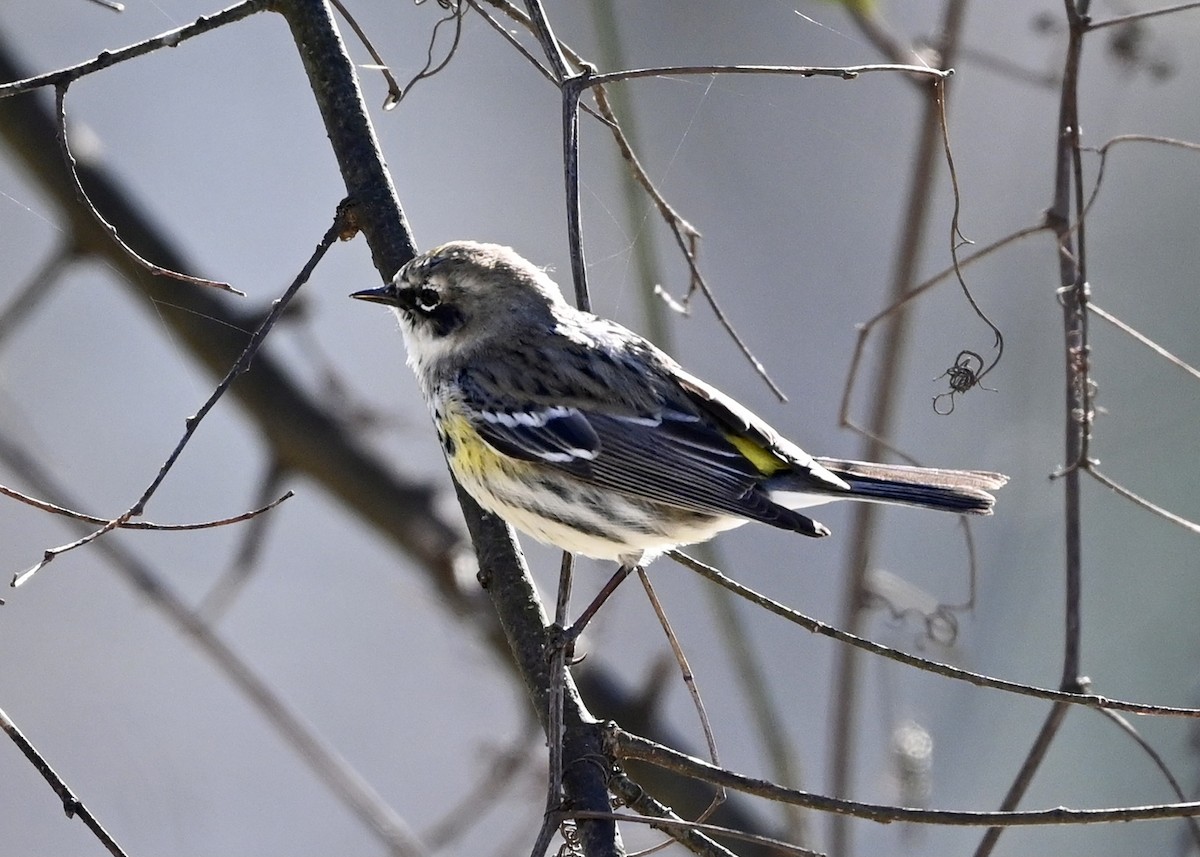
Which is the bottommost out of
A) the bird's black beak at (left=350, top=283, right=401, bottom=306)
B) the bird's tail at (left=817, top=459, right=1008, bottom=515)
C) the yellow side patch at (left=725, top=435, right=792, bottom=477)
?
the bird's black beak at (left=350, top=283, right=401, bottom=306)

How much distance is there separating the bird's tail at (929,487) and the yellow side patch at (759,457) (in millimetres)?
155

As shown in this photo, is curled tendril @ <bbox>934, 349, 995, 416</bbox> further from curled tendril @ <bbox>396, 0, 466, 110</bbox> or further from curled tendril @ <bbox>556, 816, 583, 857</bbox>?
curled tendril @ <bbox>396, 0, 466, 110</bbox>

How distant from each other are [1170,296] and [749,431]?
10.6 feet

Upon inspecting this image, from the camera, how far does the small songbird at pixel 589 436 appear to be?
2430 millimetres

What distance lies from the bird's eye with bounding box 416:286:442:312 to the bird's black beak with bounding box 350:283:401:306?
0.22 feet

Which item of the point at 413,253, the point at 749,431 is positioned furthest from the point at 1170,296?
the point at 413,253

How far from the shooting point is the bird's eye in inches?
101

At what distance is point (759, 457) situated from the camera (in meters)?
2.63

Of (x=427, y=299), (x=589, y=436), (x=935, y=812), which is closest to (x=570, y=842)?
(x=935, y=812)

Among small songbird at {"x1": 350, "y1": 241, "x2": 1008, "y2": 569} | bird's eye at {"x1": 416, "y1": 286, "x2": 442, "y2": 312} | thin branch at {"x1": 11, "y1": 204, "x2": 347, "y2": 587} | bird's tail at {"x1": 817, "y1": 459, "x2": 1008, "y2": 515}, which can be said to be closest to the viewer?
thin branch at {"x1": 11, "y1": 204, "x2": 347, "y2": 587}

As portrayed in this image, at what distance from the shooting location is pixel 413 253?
2277mm

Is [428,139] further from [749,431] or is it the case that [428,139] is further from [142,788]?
[749,431]

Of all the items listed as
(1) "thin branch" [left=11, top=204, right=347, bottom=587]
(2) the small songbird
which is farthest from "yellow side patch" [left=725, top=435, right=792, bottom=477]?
(1) "thin branch" [left=11, top=204, right=347, bottom=587]

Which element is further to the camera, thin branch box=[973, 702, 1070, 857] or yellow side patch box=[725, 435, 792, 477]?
yellow side patch box=[725, 435, 792, 477]
